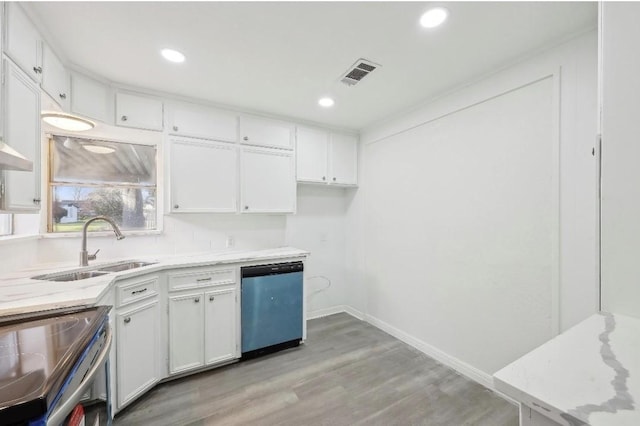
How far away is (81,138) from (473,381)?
4.12 m

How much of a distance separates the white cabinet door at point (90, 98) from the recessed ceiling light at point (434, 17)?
8.28 feet

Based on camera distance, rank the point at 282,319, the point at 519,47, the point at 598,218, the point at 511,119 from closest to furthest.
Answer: the point at 598,218 → the point at 519,47 → the point at 511,119 → the point at 282,319

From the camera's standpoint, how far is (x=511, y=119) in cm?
207

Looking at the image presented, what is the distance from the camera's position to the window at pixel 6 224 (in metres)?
1.97

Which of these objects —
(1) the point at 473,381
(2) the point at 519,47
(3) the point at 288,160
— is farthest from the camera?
(3) the point at 288,160

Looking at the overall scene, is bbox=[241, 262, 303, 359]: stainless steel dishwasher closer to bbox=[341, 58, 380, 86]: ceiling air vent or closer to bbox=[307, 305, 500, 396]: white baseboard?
bbox=[307, 305, 500, 396]: white baseboard

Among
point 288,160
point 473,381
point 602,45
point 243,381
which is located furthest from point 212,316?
point 602,45

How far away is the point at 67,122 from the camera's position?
7.47ft

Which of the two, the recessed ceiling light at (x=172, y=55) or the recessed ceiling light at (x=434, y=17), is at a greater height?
the recessed ceiling light at (x=434, y=17)

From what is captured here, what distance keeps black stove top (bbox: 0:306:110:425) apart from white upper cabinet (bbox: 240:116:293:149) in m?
2.05

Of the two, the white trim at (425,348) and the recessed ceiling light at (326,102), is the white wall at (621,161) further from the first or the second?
the recessed ceiling light at (326,102)

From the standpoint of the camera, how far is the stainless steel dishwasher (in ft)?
8.39

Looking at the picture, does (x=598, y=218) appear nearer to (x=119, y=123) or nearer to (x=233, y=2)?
(x=233, y=2)

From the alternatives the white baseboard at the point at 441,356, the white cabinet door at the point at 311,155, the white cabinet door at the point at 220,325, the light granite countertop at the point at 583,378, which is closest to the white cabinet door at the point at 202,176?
the white cabinet door at the point at 311,155
